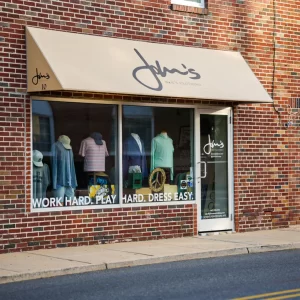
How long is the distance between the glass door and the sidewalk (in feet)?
1.33

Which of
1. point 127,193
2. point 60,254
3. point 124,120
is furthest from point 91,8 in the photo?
point 60,254

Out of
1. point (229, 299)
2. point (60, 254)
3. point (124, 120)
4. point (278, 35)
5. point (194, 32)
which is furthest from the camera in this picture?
point (278, 35)

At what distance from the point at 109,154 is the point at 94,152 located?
13.3 inches

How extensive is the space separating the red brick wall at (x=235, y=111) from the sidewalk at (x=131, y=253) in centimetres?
43

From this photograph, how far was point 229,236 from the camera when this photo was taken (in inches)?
603

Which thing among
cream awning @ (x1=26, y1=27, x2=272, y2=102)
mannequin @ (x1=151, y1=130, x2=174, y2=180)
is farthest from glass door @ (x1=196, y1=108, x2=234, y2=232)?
cream awning @ (x1=26, y1=27, x2=272, y2=102)

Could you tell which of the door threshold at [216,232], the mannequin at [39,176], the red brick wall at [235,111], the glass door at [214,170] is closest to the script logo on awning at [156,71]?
the red brick wall at [235,111]

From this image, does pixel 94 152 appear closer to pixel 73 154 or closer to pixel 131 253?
pixel 73 154

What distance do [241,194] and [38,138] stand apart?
464 centimetres

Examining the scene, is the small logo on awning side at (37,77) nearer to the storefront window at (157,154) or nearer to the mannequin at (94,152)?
the mannequin at (94,152)

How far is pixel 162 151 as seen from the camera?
1522cm

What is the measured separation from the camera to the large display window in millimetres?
13625

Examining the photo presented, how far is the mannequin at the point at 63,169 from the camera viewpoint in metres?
13.8

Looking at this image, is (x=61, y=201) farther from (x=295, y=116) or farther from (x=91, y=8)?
(x=295, y=116)
